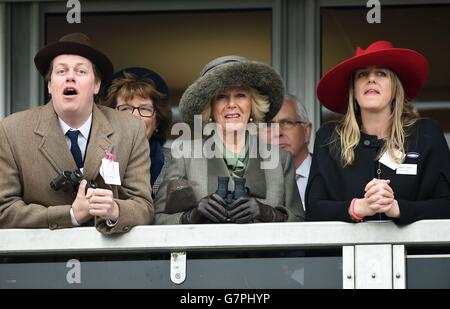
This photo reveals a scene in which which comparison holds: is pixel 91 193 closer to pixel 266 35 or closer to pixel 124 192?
pixel 124 192

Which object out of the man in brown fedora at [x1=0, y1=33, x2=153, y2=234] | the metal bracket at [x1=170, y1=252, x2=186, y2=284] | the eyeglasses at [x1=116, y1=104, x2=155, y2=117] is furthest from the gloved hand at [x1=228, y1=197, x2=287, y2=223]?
the eyeglasses at [x1=116, y1=104, x2=155, y2=117]

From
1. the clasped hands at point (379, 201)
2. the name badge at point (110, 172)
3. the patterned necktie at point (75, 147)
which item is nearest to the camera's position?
the clasped hands at point (379, 201)

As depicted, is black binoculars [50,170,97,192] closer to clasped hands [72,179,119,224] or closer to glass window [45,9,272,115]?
clasped hands [72,179,119,224]

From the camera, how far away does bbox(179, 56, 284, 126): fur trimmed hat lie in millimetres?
7148

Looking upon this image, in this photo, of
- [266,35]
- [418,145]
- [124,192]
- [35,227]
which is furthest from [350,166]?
[266,35]

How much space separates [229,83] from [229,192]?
0.75 meters

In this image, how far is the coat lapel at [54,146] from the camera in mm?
6680

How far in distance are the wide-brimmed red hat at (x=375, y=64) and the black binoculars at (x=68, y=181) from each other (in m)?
1.35

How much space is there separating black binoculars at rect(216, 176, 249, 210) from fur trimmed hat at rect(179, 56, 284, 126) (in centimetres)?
67

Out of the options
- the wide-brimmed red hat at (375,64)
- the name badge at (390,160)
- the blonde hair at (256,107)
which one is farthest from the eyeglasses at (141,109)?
the name badge at (390,160)

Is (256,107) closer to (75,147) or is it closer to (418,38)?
(75,147)

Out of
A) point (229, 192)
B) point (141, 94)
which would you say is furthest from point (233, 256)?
point (141, 94)

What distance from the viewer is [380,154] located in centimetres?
655

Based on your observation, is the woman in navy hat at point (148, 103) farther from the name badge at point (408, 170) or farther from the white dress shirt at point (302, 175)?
the name badge at point (408, 170)
